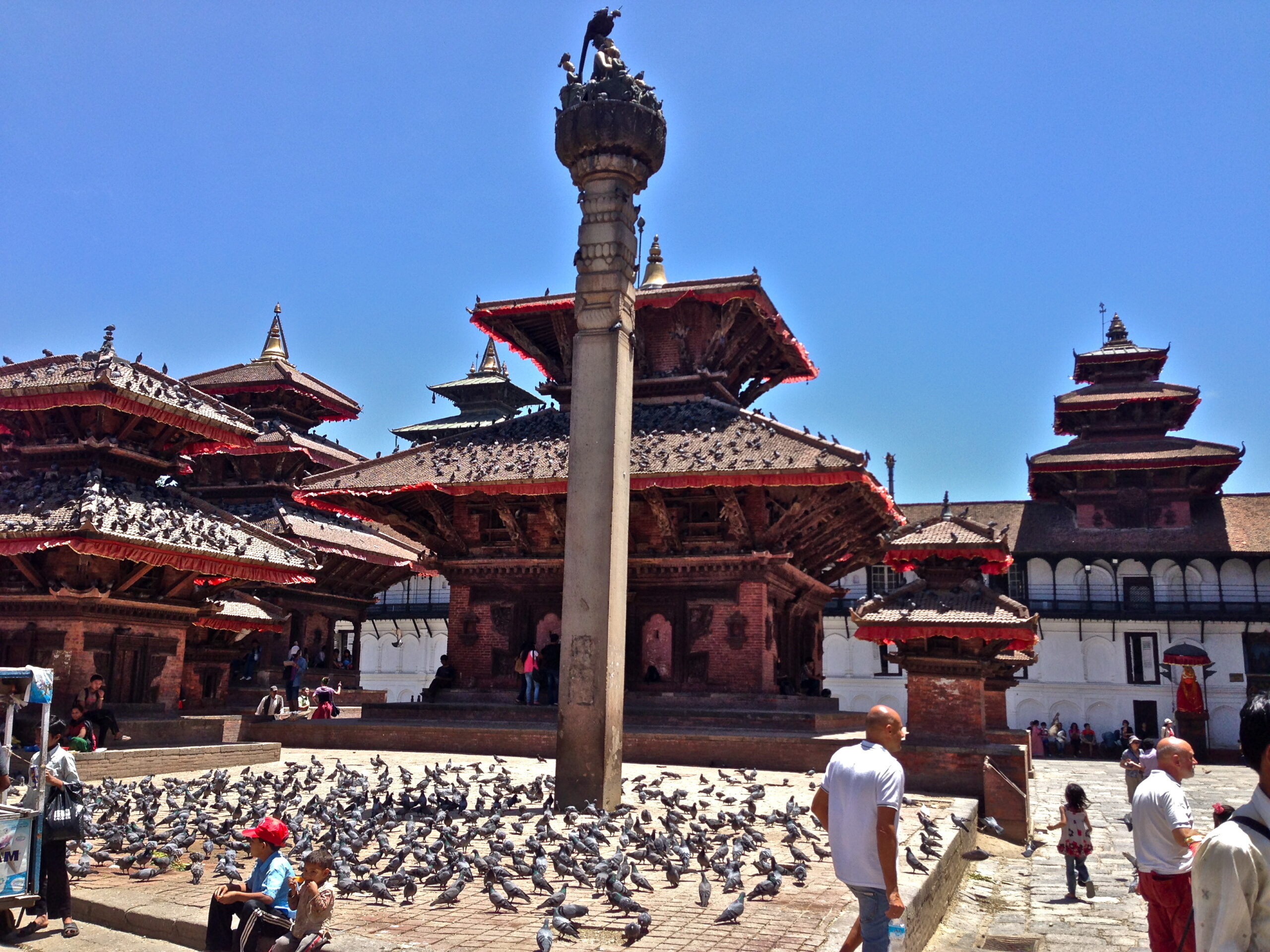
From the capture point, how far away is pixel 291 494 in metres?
30.4

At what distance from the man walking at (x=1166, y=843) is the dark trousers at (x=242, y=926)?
533cm

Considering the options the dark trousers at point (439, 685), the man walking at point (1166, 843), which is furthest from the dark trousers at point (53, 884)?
the dark trousers at point (439, 685)

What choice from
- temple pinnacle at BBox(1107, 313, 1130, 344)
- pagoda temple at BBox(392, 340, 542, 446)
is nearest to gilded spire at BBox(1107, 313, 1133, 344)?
temple pinnacle at BBox(1107, 313, 1130, 344)

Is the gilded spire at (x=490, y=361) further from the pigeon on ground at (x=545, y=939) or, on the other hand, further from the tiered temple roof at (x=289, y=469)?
the pigeon on ground at (x=545, y=939)

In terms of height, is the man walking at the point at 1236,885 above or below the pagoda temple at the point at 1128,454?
below

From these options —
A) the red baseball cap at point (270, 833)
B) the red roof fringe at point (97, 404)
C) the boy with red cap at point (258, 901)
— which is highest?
the red roof fringe at point (97, 404)

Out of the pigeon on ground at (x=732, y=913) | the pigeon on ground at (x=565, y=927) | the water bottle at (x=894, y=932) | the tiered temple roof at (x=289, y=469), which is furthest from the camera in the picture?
the tiered temple roof at (x=289, y=469)

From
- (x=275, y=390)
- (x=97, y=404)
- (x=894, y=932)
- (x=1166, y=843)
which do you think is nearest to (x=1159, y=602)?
(x=275, y=390)

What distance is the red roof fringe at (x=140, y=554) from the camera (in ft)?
53.7

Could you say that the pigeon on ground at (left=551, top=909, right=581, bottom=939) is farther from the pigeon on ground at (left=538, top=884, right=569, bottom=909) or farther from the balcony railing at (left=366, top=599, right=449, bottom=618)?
the balcony railing at (left=366, top=599, right=449, bottom=618)

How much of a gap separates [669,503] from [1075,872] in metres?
12.0

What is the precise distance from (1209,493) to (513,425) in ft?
111

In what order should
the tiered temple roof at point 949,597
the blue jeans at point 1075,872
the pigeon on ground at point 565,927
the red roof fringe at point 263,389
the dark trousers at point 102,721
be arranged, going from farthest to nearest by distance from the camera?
the red roof fringe at point 263,389 → the tiered temple roof at point 949,597 → the dark trousers at point 102,721 → the blue jeans at point 1075,872 → the pigeon on ground at point 565,927

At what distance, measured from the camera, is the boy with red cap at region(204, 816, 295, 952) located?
20.3 ft
